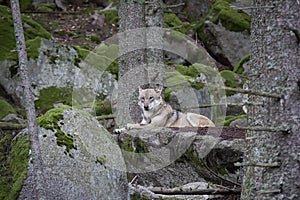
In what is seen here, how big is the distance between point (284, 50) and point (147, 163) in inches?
190

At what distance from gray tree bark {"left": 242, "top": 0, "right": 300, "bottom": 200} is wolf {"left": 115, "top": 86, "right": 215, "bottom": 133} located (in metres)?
4.87

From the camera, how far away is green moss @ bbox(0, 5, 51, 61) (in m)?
11.3

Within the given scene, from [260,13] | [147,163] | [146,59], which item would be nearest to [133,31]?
[146,59]

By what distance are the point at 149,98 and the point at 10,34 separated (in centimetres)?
555

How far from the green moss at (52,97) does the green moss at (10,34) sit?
98 centimetres

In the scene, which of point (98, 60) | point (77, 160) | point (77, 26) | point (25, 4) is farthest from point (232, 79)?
point (25, 4)

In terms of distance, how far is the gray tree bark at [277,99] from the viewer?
3.26m

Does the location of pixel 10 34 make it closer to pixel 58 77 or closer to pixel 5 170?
pixel 58 77

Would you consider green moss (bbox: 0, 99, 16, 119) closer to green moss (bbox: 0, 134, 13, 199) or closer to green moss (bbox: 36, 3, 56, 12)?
green moss (bbox: 0, 134, 13, 199)

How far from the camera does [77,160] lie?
5082mm

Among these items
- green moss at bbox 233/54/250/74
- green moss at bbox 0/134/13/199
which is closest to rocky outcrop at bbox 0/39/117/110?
green moss at bbox 233/54/250/74

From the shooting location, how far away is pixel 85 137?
541 cm

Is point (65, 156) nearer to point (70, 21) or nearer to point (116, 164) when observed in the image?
point (116, 164)

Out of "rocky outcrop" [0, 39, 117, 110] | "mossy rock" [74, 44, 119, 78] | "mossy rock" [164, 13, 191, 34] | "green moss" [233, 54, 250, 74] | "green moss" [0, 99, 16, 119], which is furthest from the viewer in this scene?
"mossy rock" [164, 13, 191, 34]
